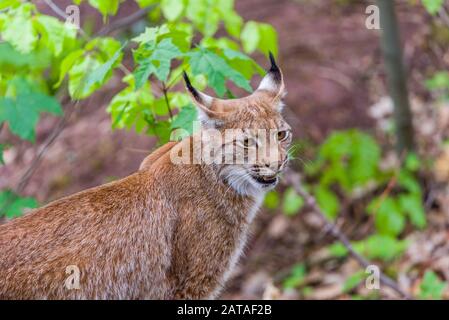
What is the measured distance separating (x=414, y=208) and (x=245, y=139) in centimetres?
474

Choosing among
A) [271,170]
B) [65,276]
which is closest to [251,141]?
[271,170]

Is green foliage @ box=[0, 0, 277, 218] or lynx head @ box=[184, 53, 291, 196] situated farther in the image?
lynx head @ box=[184, 53, 291, 196]

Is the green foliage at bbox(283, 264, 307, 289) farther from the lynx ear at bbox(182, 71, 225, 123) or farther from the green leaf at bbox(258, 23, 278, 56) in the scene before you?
the lynx ear at bbox(182, 71, 225, 123)

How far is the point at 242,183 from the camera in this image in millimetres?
4629

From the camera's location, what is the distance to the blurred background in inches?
340

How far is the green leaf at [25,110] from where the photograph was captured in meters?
3.97

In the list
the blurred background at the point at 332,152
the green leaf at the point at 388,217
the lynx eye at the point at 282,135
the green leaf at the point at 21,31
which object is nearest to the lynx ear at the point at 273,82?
the lynx eye at the point at 282,135

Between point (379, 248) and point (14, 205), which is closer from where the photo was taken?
point (14, 205)

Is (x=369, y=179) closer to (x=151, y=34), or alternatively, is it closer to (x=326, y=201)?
(x=326, y=201)

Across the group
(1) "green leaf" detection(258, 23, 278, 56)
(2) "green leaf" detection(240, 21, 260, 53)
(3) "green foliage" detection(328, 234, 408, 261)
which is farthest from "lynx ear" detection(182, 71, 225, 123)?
(3) "green foliage" detection(328, 234, 408, 261)

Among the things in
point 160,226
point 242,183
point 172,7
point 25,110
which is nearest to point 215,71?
point 242,183

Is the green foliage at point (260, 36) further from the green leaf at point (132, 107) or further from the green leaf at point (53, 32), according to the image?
the green leaf at point (53, 32)

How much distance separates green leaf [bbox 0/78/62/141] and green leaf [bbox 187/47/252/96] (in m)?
0.85
